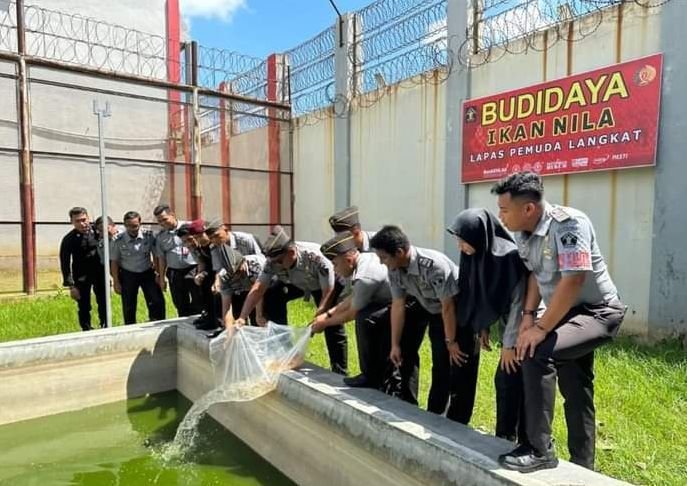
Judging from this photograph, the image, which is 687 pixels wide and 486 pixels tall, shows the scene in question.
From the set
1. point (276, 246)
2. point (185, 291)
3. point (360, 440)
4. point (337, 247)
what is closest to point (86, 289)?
point (185, 291)

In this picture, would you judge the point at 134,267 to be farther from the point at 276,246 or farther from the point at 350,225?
the point at 350,225

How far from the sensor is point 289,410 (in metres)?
3.33

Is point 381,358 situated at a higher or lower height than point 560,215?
lower

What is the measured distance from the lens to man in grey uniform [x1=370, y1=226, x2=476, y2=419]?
2.71 meters

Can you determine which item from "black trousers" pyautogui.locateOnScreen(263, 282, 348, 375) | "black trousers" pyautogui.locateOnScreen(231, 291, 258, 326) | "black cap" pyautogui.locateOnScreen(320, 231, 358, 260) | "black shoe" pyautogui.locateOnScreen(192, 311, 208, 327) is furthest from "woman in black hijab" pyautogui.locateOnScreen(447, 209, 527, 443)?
"black shoe" pyautogui.locateOnScreen(192, 311, 208, 327)

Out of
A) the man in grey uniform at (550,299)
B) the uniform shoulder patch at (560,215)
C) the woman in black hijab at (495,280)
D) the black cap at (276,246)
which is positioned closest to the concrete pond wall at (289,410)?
the man in grey uniform at (550,299)

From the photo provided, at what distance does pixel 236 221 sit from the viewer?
386 inches

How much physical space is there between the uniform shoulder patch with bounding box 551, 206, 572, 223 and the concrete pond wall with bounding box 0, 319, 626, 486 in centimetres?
96

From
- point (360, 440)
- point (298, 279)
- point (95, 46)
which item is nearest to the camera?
point (360, 440)

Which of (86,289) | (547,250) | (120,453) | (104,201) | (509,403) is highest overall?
(104,201)

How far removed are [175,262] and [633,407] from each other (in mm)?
4178

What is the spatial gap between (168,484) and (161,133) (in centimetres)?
854

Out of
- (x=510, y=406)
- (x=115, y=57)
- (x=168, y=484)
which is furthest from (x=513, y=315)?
(x=115, y=57)

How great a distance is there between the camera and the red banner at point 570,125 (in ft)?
15.8
